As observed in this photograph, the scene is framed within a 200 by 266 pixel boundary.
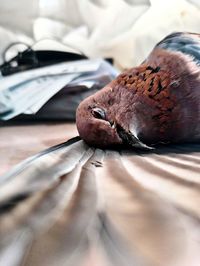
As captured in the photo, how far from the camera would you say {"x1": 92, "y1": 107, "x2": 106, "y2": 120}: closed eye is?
2.56 feet

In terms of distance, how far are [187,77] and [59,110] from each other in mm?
633

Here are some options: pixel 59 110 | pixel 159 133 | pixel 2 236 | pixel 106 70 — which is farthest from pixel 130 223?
pixel 106 70

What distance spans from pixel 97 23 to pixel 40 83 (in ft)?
1.50

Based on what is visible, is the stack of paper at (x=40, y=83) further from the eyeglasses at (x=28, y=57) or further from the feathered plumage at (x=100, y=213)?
the feathered plumage at (x=100, y=213)

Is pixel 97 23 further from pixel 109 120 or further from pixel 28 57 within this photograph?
pixel 109 120

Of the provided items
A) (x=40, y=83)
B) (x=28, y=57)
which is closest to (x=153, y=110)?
(x=40, y=83)

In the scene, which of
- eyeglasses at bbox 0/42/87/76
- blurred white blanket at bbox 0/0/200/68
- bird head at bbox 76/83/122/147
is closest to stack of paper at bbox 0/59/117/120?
eyeglasses at bbox 0/42/87/76

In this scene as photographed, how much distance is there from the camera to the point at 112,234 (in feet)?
1.38

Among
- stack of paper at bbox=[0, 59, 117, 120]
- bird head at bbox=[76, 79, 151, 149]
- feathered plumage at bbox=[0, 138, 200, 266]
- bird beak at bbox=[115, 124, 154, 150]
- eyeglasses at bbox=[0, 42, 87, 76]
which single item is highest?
eyeglasses at bbox=[0, 42, 87, 76]

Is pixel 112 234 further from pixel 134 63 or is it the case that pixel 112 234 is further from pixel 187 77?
pixel 134 63

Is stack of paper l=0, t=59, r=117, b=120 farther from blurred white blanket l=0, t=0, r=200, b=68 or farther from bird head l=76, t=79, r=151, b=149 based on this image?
bird head l=76, t=79, r=151, b=149

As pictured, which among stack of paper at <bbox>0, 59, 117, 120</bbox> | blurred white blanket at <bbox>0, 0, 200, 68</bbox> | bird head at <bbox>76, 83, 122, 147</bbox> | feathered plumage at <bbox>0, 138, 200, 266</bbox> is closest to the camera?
feathered plumage at <bbox>0, 138, 200, 266</bbox>

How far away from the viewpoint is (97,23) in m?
1.69

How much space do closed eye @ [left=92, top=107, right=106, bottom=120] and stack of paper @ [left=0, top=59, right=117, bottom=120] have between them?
504mm
